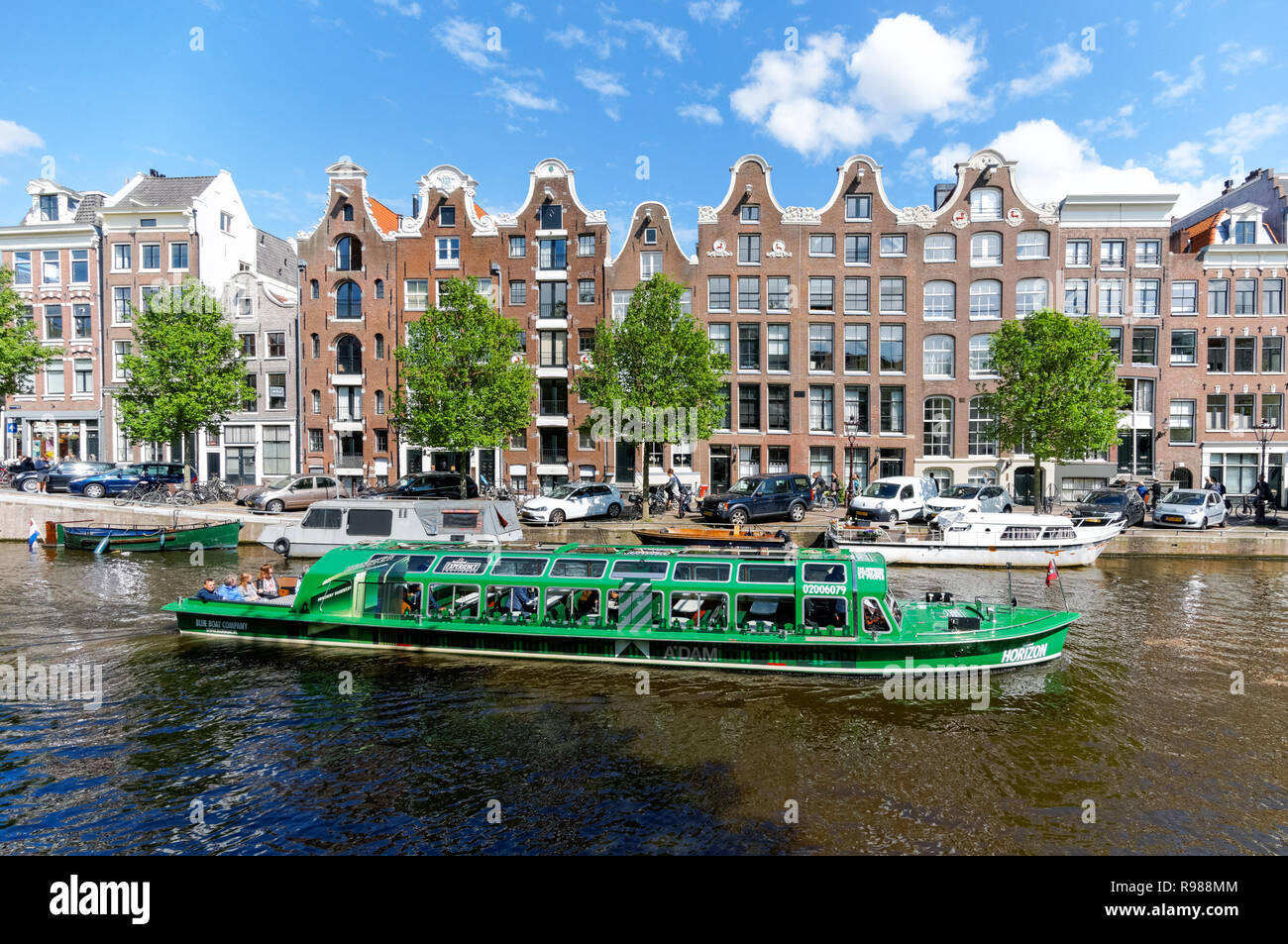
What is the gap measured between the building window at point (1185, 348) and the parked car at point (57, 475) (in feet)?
209

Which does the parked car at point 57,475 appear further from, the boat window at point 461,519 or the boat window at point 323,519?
the boat window at point 461,519

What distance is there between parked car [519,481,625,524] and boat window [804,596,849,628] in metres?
18.8

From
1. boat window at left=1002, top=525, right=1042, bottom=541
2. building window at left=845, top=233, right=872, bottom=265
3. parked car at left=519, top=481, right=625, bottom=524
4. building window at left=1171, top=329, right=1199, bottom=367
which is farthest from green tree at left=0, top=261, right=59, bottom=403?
building window at left=1171, top=329, right=1199, bottom=367

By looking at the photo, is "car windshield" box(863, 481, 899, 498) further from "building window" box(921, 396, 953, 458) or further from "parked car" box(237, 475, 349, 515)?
"parked car" box(237, 475, 349, 515)

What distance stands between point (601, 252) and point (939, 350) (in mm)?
22684

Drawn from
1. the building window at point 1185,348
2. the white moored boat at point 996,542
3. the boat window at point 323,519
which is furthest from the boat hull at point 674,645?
the building window at point 1185,348

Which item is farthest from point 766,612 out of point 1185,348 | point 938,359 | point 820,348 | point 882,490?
point 1185,348

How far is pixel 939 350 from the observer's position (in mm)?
45125

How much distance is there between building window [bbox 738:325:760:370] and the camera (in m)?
45.3

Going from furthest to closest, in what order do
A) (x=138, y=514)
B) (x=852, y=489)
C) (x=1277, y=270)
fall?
(x=1277, y=270) < (x=852, y=489) < (x=138, y=514)

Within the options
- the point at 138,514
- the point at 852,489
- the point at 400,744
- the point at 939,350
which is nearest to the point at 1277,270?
the point at 939,350
